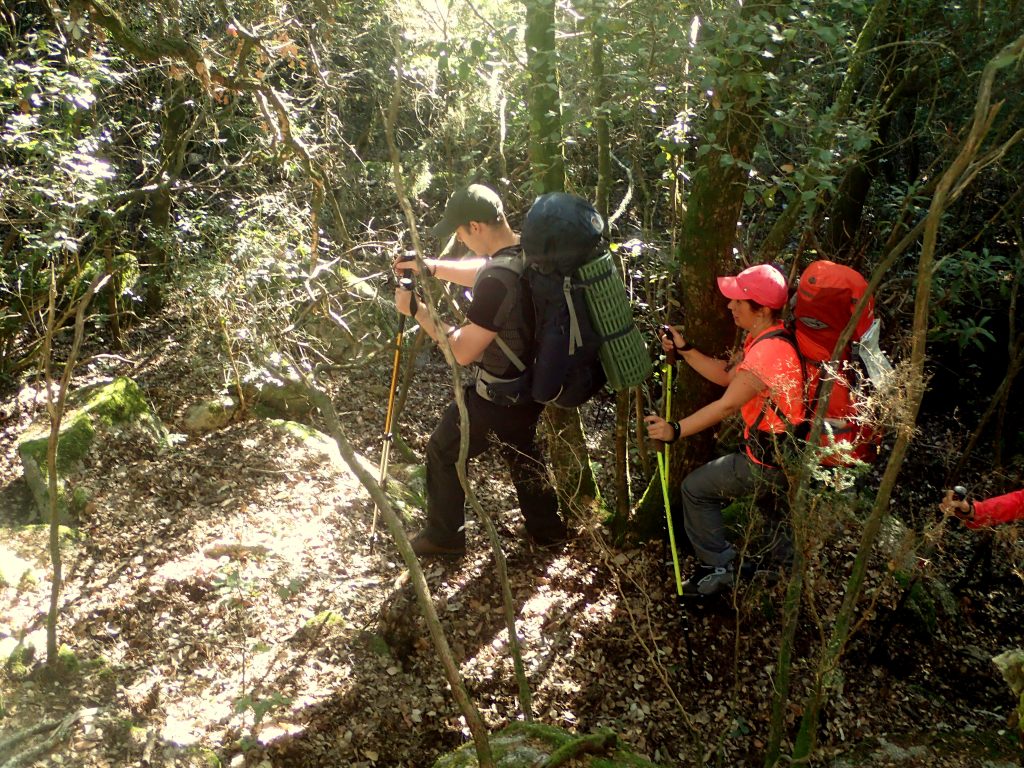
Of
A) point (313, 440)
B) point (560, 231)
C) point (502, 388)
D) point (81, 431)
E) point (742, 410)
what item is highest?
point (560, 231)

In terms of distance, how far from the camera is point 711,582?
455 cm

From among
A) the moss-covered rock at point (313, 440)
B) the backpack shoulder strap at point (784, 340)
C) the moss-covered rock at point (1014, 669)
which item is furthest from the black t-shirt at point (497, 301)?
the moss-covered rock at point (1014, 669)

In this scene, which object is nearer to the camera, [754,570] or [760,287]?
[760,287]

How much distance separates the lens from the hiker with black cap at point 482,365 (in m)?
3.90

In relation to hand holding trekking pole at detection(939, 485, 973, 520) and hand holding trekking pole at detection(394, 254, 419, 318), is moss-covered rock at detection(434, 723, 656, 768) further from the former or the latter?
hand holding trekking pole at detection(394, 254, 419, 318)

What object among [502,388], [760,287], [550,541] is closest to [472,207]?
[502,388]

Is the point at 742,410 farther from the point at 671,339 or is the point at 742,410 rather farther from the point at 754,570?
the point at 754,570

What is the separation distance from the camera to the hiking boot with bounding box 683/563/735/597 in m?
4.53

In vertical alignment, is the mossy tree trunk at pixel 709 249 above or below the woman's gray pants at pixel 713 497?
above

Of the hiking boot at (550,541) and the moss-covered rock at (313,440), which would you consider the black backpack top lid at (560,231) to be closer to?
the hiking boot at (550,541)

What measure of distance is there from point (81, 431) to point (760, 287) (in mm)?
4869

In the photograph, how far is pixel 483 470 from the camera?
6.43 meters

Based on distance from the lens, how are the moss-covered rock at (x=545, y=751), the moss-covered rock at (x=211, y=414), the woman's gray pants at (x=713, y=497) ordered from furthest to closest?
the moss-covered rock at (x=211, y=414) → the woman's gray pants at (x=713, y=497) → the moss-covered rock at (x=545, y=751)

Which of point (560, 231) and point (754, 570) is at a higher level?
point (560, 231)
